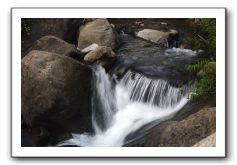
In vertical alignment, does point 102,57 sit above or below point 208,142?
above

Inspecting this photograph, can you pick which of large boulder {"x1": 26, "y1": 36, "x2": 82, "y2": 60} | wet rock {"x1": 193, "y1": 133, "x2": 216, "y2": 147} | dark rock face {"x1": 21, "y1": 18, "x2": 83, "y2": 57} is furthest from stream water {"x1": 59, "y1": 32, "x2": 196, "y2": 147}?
dark rock face {"x1": 21, "y1": 18, "x2": 83, "y2": 57}

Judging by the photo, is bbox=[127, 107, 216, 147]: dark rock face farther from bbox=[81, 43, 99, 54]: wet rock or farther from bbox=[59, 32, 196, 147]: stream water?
bbox=[81, 43, 99, 54]: wet rock

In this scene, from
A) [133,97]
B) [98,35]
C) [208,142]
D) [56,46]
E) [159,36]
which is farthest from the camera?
[159,36]

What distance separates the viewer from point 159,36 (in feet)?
19.1

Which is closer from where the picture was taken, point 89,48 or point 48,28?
point 48,28

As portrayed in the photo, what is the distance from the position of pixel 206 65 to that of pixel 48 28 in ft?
4.54

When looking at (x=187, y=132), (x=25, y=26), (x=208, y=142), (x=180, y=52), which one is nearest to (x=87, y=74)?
(x=25, y=26)

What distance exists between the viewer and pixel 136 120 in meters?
5.13

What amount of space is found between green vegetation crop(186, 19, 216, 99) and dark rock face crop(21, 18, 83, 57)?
1.04m

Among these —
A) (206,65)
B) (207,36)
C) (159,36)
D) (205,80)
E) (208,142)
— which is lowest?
(208,142)

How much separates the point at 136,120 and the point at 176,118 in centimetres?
34

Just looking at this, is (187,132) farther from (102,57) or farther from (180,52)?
(102,57)
